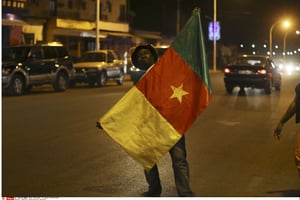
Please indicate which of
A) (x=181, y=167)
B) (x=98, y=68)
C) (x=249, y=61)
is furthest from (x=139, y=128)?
(x=98, y=68)

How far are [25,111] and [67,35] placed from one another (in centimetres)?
2357

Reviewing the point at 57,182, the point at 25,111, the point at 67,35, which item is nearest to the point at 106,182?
the point at 57,182

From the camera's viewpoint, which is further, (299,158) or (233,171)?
(233,171)

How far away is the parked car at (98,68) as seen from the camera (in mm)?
26094

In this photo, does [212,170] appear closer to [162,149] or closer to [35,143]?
[162,149]

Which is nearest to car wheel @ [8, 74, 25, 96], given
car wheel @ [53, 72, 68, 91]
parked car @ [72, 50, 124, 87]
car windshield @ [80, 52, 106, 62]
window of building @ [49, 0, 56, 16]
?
car wheel @ [53, 72, 68, 91]

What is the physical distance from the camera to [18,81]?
21.0m

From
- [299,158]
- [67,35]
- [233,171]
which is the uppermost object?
[67,35]

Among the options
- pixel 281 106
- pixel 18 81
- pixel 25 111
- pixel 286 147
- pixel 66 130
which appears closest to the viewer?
pixel 286 147

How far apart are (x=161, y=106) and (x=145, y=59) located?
2.34 ft

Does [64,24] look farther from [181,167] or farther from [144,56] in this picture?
[181,167]

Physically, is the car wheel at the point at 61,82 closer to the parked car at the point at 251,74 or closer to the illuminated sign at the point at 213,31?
the parked car at the point at 251,74

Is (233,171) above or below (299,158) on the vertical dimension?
below

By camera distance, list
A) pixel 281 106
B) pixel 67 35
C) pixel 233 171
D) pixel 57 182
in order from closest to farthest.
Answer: pixel 57 182 < pixel 233 171 < pixel 281 106 < pixel 67 35
